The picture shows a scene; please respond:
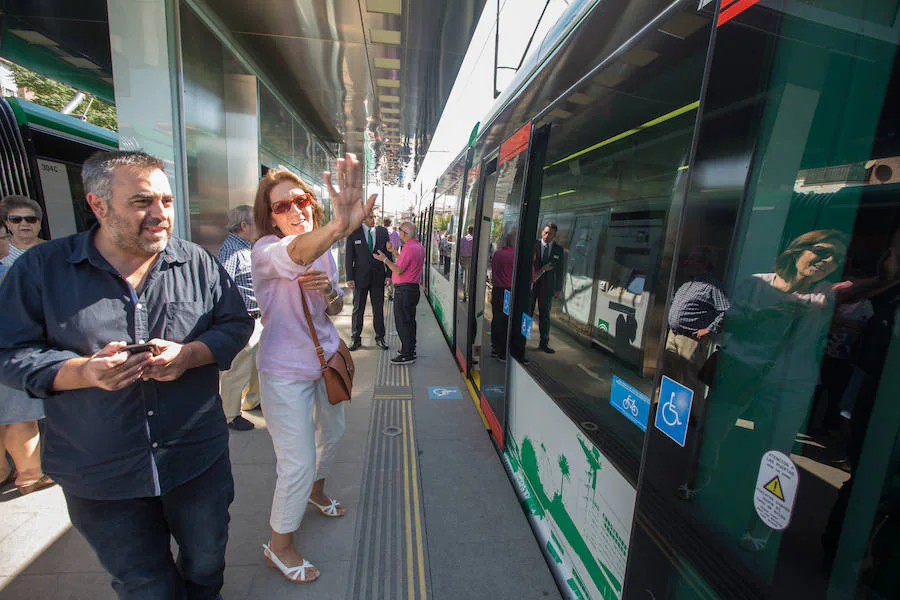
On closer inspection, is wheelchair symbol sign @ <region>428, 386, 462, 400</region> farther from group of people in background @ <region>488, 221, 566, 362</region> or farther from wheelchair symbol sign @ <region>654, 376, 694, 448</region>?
wheelchair symbol sign @ <region>654, 376, 694, 448</region>

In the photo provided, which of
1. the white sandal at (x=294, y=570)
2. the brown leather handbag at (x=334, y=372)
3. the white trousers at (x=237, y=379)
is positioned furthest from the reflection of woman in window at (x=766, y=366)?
the white trousers at (x=237, y=379)

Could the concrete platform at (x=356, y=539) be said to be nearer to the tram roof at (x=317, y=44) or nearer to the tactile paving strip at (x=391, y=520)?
the tactile paving strip at (x=391, y=520)

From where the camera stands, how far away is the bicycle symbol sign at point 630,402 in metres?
1.56

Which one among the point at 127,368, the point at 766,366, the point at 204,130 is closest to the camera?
the point at 766,366

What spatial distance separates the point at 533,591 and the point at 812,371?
1.96 m

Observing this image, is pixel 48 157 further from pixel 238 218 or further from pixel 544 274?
pixel 544 274

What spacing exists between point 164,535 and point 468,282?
134 inches

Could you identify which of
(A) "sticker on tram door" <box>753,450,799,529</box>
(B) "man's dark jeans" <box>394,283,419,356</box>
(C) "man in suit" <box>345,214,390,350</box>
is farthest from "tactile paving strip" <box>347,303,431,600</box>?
(C) "man in suit" <box>345,214,390,350</box>

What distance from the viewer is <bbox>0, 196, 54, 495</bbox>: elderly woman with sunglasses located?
8.43ft

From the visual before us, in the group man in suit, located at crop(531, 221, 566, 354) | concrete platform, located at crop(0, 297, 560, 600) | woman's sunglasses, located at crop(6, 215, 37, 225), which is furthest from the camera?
woman's sunglasses, located at crop(6, 215, 37, 225)

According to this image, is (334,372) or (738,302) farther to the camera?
(334,372)

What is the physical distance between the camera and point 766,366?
3.19 feet

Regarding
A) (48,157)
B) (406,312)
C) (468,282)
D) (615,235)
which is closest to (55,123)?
(48,157)

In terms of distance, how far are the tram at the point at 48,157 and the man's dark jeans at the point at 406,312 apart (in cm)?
407
